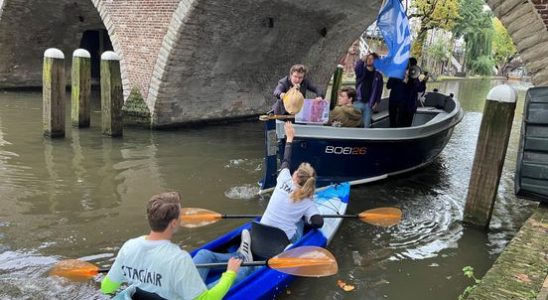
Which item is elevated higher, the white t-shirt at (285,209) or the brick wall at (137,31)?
the brick wall at (137,31)

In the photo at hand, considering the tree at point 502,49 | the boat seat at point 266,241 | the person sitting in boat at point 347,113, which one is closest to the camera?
the boat seat at point 266,241

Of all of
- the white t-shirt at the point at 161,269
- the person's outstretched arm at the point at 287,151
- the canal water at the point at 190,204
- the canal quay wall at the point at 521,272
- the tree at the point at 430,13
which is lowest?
the canal water at the point at 190,204

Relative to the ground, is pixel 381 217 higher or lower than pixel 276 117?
lower

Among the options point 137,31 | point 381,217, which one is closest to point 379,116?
point 381,217

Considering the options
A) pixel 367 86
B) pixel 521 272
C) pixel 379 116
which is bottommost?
pixel 521 272

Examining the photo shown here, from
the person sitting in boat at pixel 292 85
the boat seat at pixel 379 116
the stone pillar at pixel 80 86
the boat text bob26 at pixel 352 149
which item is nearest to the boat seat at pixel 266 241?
the boat text bob26 at pixel 352 149

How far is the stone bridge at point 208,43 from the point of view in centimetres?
1046

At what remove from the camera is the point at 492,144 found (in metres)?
5.44

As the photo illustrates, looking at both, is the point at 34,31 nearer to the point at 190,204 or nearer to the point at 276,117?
the point at 190,204

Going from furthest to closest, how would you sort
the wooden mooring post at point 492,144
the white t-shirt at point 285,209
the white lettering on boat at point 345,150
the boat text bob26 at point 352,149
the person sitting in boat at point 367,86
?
the person sitting in boat at point 367,86 < the white lettering on boat at point 345,150 < the boat text bob26 at point 352,149 < the wooden mooring post at point 492,144 < the white t-shirt at point 285,209

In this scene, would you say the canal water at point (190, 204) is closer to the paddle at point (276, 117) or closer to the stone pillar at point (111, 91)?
the stone pillar at point (111, 91)

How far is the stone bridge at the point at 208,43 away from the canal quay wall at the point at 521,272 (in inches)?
301

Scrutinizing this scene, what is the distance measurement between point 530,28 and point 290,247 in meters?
4.12

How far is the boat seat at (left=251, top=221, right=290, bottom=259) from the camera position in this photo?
13.4ft
